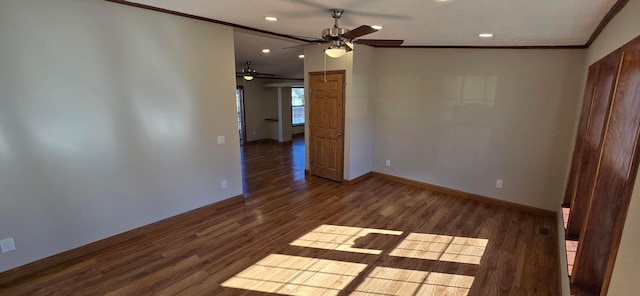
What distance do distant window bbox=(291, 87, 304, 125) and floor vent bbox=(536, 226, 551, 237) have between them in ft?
24.7

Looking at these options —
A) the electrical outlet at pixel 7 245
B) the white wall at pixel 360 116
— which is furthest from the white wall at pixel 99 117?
the white wall at pixel 360 116

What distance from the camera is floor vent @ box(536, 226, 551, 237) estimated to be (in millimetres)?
3352

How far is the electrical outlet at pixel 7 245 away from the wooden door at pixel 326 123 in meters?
3.98

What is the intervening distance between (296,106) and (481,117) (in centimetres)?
673

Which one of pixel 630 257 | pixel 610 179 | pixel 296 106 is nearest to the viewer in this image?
pixel 630 257

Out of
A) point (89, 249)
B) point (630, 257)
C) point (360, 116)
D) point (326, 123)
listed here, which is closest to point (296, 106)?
point (326, 123)

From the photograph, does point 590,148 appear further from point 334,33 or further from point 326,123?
point 326,123

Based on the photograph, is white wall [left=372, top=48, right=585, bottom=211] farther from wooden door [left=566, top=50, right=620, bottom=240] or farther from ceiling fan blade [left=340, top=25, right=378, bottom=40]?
ceiling fan blade [left=340, top=25, right=378, bottom=40]

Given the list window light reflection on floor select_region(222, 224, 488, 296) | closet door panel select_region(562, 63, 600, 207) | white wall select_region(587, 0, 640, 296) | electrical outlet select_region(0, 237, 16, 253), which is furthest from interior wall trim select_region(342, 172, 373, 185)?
electrical outlet select_region(0, 237, 16, 253)

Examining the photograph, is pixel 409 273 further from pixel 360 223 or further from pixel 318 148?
pixel 318 148

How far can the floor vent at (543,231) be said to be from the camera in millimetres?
3352

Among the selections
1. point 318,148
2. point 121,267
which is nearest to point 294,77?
point 318,148

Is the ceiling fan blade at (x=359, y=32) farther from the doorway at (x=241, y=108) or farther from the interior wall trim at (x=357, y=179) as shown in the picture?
the doorway at (x=241, y=108)

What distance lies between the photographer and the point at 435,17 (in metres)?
2.56
